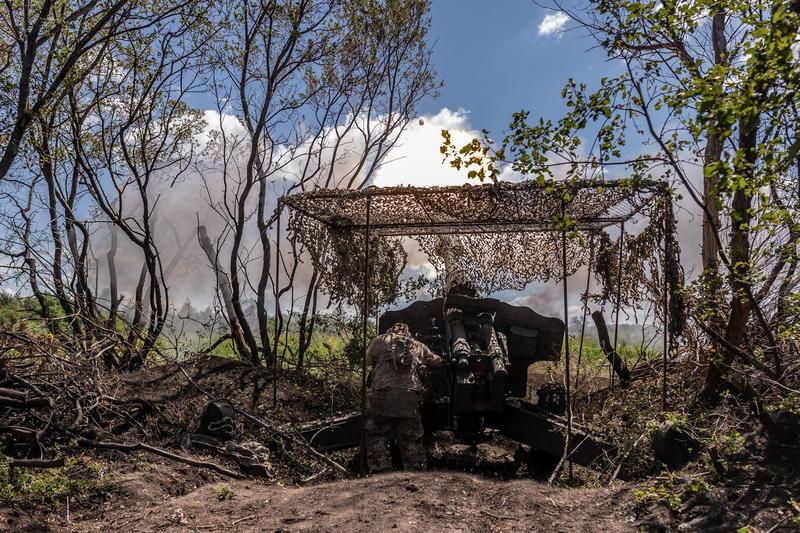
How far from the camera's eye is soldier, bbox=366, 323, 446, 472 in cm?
818

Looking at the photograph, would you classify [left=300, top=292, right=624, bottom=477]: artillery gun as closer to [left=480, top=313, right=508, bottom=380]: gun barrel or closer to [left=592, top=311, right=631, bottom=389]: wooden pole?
[left=480, top=313, right=508, bottom=380]: gun barrel

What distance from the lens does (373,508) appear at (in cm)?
544

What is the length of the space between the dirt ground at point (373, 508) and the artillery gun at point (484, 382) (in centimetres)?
171

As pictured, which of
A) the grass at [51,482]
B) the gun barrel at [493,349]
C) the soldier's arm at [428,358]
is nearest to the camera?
the grass at [51,482]

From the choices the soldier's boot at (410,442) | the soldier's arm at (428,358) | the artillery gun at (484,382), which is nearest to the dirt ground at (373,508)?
the artillery gun at (484,382)

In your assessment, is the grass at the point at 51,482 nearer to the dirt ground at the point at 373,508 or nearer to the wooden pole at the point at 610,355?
the dirt ground at the point at 373,508

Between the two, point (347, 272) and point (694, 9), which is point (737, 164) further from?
point (347, 272)

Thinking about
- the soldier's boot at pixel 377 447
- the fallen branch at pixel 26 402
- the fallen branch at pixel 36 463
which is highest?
the fallen branch at pixel 26 402

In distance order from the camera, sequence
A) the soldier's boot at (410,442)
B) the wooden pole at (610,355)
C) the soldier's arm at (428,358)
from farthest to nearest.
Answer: the wooden pole at (610,355)
the soldier's arm at (428,358)
the soldier's boot at (410,442)

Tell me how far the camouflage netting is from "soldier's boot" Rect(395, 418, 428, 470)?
254 centimetres

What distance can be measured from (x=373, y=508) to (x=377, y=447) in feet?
9.52

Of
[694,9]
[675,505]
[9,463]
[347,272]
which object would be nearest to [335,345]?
[347,272]

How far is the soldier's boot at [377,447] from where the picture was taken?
8.23m

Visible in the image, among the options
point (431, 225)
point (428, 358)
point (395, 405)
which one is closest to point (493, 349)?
point (428, 358)
